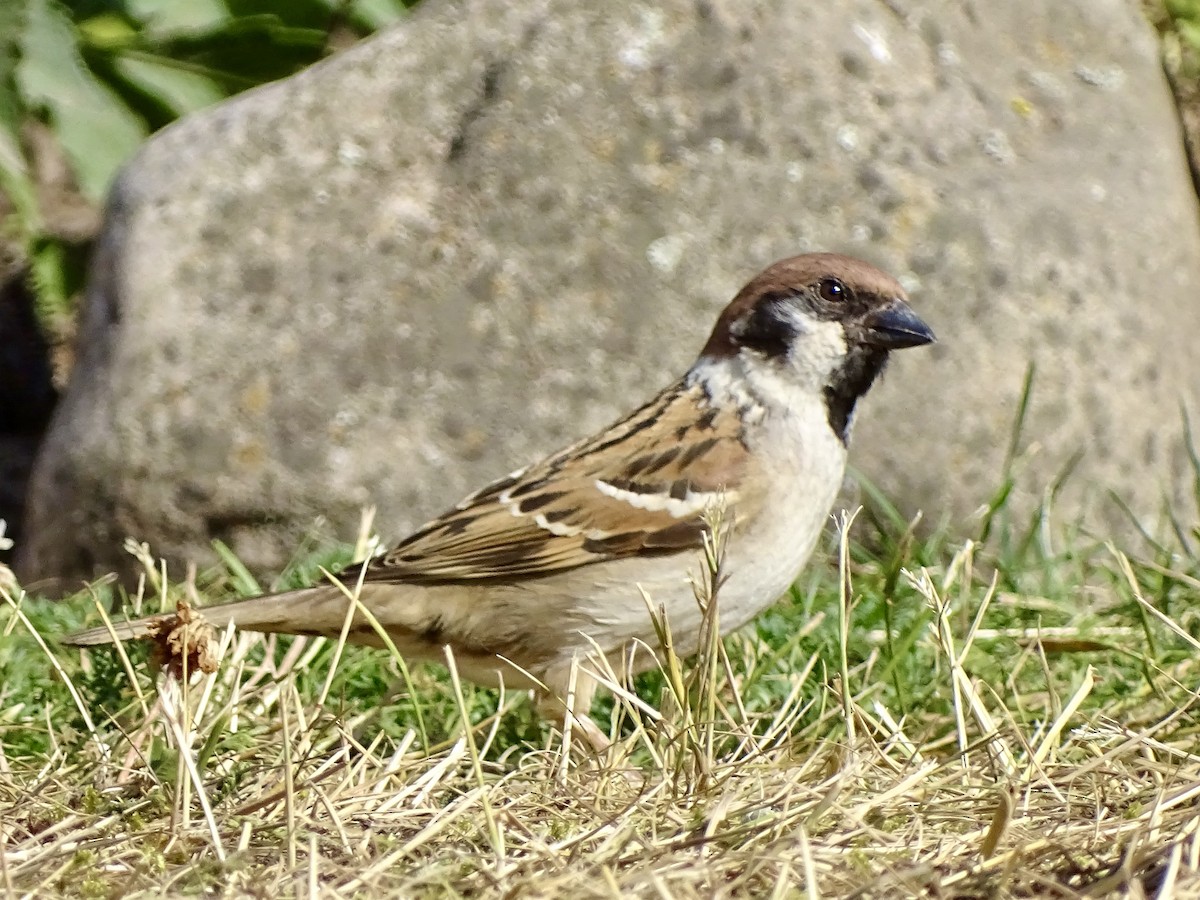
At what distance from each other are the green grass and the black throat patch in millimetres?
296

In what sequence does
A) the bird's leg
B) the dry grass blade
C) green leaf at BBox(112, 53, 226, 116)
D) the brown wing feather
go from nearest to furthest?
the dry grass blade → the bird's leg → the brown wing feather → green leaf at BBox(112, 53, 226, 116)

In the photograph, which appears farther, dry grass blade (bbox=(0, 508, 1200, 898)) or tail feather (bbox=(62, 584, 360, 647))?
tail feather (bbox=(62, 584, 360, 647))

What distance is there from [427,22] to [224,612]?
218cm

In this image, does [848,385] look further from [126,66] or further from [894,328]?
[126,66]

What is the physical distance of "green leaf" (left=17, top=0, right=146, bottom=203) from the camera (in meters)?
4.30

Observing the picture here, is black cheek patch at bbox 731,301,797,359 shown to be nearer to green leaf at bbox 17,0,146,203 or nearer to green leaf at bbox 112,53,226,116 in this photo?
green leaf at bbox 17,0,146,203

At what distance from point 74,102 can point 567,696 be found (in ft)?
8.66

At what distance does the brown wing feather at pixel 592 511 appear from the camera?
308 cm

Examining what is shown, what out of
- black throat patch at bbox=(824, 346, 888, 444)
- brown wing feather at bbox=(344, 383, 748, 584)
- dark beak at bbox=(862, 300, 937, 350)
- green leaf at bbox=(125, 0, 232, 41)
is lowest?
brown wing feather at bbox=(344, 383, 748, 584)

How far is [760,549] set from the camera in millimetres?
2975

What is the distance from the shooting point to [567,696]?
2.81 m

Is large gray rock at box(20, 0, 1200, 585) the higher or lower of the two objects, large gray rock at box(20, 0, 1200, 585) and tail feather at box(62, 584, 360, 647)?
the higher

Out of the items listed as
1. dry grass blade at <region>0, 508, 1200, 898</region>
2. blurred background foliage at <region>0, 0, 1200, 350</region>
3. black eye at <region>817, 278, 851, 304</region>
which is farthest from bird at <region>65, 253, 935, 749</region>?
blurred background foliage at <region>0, 0, 1200, 350</region>

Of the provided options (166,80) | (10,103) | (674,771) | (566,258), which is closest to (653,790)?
(674,771)
